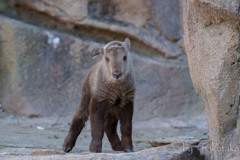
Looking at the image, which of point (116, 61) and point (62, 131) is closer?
point (116, 61)

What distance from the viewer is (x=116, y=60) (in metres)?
5.64

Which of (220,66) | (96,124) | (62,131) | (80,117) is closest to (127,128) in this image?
(96,124)

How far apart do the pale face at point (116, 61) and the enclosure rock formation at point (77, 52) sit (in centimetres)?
304

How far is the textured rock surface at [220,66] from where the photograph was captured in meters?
3.97

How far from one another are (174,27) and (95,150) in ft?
14.0

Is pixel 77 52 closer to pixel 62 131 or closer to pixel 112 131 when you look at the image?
pixel 62 131

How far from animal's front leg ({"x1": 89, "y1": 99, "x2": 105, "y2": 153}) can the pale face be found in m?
0.41

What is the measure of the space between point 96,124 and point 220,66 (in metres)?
2.11

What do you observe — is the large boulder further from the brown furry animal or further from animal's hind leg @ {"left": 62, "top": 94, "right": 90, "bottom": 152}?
the brown furry animal

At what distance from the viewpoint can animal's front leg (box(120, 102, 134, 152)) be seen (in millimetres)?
5707

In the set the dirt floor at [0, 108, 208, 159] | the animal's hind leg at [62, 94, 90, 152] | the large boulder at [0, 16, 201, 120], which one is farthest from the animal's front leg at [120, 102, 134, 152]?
the large boulder at [0, 16, 201, 120]

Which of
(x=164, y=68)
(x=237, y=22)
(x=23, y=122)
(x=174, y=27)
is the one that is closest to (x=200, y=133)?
(x=164, y=68)

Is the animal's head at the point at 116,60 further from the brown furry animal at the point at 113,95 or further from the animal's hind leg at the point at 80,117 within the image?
the animal's hind leg at the point at 80,117

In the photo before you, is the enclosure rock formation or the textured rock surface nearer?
the textured rock surface
